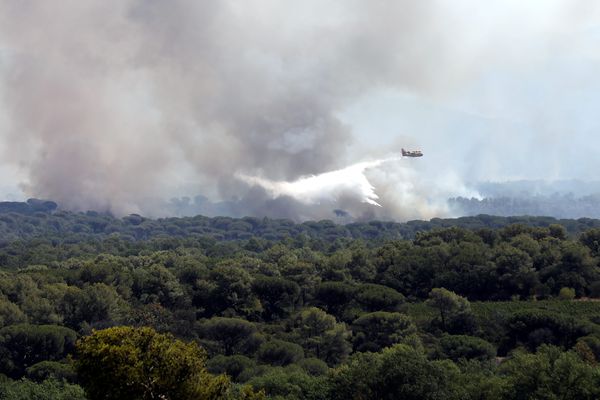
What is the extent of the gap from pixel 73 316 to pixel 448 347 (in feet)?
163

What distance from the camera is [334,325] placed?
90.1 metres

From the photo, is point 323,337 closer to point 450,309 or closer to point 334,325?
point 334,325

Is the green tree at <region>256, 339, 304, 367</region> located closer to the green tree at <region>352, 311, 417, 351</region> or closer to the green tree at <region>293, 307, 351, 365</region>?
the green tree at <region>293, 307, 351, 365</region>

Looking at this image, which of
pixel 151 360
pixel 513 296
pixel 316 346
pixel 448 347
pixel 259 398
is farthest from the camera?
pixel 513 296

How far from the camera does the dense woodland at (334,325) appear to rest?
49.7 meters

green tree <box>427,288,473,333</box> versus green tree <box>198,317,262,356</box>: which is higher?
green tree <box>427,288,473,333</box>

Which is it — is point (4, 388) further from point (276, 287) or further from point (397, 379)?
point (276, 287)

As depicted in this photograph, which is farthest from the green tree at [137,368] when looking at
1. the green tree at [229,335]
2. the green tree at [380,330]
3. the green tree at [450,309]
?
the green tree at [450,309]

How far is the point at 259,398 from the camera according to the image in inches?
1298

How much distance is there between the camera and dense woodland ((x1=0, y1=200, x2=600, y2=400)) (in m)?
49.7

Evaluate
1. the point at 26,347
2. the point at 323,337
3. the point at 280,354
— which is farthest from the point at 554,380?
the point at 26,347

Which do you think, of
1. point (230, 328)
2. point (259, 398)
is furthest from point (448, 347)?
point (259, 398)

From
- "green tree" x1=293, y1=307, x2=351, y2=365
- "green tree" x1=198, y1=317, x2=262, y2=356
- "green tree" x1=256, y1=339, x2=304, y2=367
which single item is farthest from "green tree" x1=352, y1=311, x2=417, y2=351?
"green tree" x1=198, y1=317, x2=262, y2=356

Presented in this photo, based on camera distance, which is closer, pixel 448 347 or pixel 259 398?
pixel 259 398
